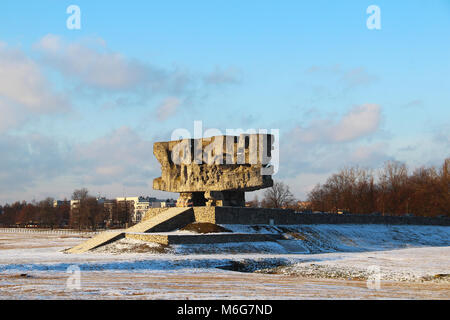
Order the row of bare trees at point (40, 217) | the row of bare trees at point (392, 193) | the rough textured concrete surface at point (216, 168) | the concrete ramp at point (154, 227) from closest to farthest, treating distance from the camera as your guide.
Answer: the concrete ramp at point (154, 227) → the rough textured concrete surface at point (216, 168) → the row of bare trees at point (392, 193) → the row of bare trees at point (40, 217)

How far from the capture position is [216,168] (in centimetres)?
3111

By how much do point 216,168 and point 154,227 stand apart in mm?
6386

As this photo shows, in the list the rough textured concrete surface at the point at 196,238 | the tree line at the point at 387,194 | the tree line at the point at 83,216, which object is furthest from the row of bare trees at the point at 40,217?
the rough textured concrete surface at the point at 196,238

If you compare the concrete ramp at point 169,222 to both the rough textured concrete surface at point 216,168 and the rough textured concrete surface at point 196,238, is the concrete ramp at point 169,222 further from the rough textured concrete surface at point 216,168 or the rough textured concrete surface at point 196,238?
the rough textured concrete surface at point 216,168

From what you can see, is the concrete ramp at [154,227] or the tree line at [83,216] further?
the tree line at [83,216]

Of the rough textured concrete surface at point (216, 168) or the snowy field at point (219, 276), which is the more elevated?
the rough textured concrete surface at point (216, 168)

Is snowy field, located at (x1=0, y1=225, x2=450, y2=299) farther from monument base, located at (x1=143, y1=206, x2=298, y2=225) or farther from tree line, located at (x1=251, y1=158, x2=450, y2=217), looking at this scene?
tree line, located at (x1=251, y1=158, x2=450, y2=217)

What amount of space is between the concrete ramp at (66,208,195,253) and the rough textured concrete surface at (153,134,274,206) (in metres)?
Answer: 2.62

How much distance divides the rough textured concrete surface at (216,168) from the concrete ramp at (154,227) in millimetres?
2625

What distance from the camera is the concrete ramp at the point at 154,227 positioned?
979 inches
